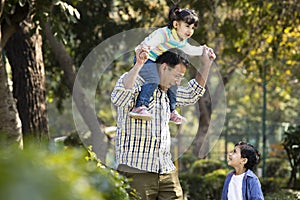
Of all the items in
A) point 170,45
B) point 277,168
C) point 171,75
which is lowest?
point 277,168

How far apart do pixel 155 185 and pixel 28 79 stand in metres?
4.63

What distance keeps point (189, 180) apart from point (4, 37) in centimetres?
429

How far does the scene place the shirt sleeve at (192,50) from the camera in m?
4.59

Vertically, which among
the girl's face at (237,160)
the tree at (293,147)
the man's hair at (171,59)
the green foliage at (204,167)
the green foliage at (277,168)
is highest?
the man's hair at (171,59)

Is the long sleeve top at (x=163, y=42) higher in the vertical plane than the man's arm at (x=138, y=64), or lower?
higher

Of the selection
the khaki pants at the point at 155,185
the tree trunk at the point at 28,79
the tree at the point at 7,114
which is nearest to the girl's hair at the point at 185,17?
the khaki pants at the point at 155,185

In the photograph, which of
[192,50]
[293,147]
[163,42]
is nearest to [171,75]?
[163,42]

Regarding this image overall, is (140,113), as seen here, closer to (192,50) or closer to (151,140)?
(151,140)

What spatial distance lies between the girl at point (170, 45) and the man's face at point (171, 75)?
0.03 metres

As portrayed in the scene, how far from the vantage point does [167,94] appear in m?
4.41

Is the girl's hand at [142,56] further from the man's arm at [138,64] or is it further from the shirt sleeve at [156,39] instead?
the shirt sleeve at [156,39]

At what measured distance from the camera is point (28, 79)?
8516mm

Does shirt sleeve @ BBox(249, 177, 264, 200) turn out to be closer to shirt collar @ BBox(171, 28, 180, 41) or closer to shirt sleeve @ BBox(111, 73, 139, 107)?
shirt collar @ BBox(171, 28, 180, 41)

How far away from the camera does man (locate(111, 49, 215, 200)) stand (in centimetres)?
419
